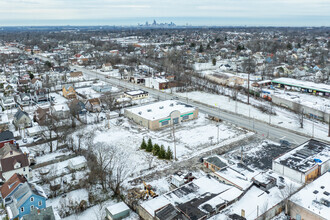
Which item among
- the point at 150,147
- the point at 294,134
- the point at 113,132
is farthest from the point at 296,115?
the point at 113,132

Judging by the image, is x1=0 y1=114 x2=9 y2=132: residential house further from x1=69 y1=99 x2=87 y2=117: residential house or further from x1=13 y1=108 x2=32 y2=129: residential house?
x1=69 y1=99 x2=87 y2=117: residential house

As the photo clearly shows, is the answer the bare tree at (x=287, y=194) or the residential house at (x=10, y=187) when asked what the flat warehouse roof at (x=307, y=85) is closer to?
the bare tree at (x=287, y=194)

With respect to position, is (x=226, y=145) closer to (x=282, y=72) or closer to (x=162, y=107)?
(x=162, y=107)

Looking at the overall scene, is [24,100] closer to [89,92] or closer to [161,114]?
[89,92]

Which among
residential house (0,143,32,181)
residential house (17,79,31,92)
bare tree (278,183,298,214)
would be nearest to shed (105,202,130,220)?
residential house (0,143,32,181)

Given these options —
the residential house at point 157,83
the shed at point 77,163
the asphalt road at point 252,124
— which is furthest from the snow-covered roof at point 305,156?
the residential house at point 157,83
